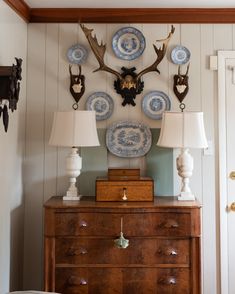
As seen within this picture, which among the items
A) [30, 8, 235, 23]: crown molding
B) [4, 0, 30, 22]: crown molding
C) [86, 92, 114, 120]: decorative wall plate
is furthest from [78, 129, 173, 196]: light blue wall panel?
[4, 0, 30, 22]: crown molding

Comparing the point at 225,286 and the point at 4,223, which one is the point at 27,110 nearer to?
the point at 4,223

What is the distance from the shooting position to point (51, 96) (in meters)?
2.89

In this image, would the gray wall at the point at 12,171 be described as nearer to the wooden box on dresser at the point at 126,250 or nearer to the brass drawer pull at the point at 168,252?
the wooden box on dresser at the point at 126,250

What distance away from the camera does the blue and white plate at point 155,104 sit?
9.36 ft

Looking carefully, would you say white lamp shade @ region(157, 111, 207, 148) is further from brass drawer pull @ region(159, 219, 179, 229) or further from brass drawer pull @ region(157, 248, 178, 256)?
brass drawer pull @ region(157, 248, 178, 256)

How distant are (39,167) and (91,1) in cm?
125

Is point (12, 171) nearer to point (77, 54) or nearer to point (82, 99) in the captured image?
point (82, 99)

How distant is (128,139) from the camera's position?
2846 mm

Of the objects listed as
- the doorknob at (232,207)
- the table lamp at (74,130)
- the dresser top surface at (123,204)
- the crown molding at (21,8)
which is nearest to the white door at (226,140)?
the doorknob at (232,207)

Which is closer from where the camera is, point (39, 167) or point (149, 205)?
point (149, 205)

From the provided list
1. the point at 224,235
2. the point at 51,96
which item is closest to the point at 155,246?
the point at 224,235

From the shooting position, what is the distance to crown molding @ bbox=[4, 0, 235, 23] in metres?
2.81

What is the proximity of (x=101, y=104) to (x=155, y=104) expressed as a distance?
402mm

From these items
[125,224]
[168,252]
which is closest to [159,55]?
[125,224]
